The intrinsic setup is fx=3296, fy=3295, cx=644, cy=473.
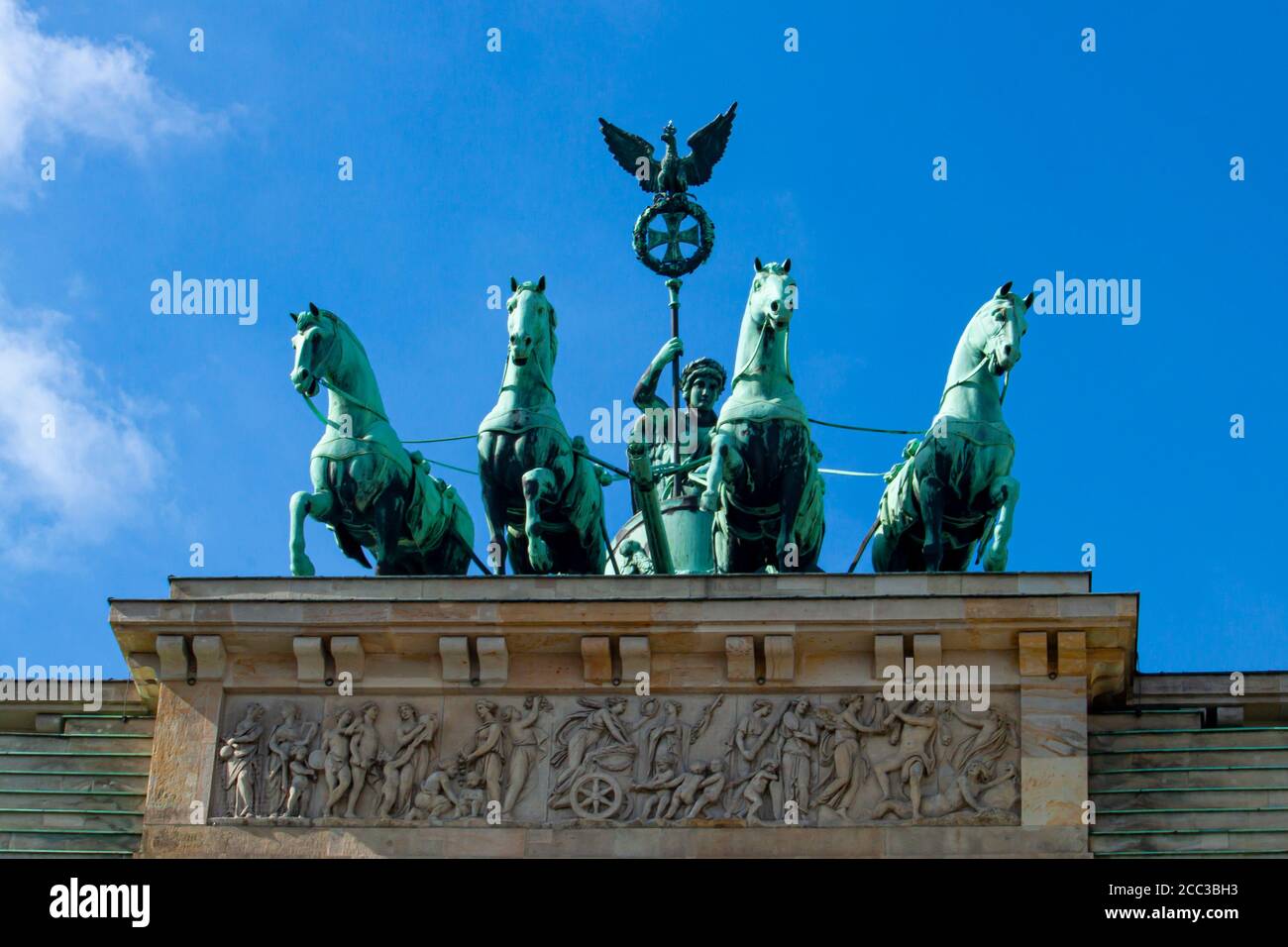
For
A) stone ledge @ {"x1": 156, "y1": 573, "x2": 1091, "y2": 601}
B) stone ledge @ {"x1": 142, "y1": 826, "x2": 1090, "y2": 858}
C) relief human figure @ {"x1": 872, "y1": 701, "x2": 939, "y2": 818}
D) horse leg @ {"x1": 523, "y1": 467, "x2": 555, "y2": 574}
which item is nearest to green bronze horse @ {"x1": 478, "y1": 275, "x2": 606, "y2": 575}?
horse leg @ {"x1": 523, "y1": 467, "x2": 555, "y2": 574}

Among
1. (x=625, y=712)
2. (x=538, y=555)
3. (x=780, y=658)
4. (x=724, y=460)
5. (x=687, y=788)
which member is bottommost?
(x=687, y=788)

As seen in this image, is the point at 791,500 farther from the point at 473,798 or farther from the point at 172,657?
the point at 172,657

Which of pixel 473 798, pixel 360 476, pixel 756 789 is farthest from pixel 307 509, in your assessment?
pixel 756 789

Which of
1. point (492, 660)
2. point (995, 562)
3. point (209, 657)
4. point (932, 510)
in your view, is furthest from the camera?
point (932, 510)

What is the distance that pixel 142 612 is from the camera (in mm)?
24891

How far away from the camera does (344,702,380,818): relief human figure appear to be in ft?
79.9

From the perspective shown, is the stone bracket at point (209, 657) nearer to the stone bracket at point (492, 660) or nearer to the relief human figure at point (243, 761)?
the relief human figure at point (243, 761)

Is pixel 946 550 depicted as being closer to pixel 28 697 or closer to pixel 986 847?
pixel 986 847

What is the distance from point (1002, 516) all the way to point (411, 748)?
5.06 meters

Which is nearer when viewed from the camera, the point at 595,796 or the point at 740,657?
the point at 595,796

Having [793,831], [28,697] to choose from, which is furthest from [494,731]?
[28,697]

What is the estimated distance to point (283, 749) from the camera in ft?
80.6

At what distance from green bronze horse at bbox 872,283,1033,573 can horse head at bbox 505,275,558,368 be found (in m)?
3.12
